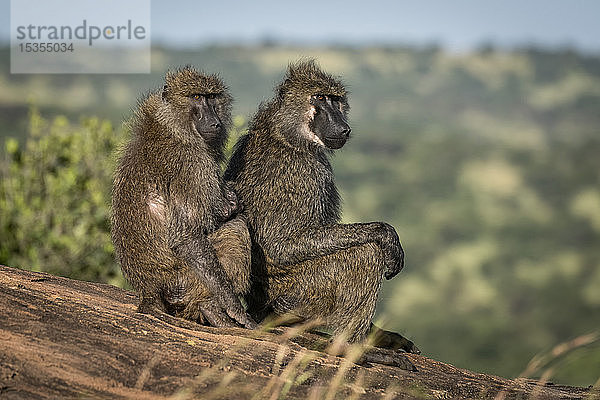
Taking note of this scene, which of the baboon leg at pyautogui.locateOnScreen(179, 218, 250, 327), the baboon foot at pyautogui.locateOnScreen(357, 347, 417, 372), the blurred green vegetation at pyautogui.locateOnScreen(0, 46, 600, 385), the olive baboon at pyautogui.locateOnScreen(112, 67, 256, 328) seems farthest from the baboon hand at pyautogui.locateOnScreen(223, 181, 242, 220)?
the blurred green vegetation at pyautogui.locateOnScreen(0, 46, 600, 385)

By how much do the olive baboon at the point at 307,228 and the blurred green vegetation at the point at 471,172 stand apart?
475 cm

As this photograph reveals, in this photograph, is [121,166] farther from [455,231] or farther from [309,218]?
[455,231]

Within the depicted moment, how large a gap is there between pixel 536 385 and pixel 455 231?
24503 millimetres

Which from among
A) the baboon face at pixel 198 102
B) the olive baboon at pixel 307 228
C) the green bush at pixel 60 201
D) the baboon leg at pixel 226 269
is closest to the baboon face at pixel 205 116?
the baboon face at pixel 198 102

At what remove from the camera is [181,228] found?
481 centimetres

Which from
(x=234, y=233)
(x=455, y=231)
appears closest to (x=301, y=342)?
(x=234, y=233)

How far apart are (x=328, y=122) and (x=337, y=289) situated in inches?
48.0

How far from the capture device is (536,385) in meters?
5.13

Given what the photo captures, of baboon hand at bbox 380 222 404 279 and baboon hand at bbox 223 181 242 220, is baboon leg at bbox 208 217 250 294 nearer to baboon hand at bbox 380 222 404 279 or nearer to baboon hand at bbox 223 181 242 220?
baboon hand at bbox 223 181 242 220

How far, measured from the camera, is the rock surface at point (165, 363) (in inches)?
141

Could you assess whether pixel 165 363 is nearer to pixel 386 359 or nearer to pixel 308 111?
pixel 386 359

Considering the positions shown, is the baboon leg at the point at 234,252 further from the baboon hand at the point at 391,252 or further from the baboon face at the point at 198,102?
the baboon hand at the point at 391,252

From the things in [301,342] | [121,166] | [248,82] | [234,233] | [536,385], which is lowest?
[536,385]

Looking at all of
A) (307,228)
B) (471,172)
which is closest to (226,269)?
(307,228)
